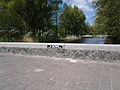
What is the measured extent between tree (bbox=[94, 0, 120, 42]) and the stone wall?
Result: 4.52 m

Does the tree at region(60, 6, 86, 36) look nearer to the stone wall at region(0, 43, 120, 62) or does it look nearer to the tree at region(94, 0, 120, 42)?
the tree at region(94, 0, 120, 42)

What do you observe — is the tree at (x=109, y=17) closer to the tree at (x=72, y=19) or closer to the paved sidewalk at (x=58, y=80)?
the paved sidewalk at (x=58, y=80)

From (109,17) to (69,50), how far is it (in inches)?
205

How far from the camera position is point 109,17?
9.90m

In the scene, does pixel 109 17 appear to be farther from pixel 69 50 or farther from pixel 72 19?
pixel 72 19

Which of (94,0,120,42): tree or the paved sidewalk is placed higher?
(94,0,120,42): tree

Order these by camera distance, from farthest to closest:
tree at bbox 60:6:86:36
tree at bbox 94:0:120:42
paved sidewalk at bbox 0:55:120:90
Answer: tree at bbox 60:6:86:36 < tree at bbox 94:0:120:42 < paved sidewalk at bbox 0:55:120:90

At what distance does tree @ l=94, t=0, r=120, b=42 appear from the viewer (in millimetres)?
9547

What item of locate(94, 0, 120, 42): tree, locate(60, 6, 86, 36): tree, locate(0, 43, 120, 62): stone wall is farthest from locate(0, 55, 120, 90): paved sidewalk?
locate(60, 6, 86, 36): tree

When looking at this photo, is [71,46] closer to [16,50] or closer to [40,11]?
[16,50]

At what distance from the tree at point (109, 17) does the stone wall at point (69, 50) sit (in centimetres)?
452

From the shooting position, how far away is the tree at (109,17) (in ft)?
31.3

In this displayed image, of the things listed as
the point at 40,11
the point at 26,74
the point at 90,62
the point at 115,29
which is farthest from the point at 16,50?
the point at 40,11

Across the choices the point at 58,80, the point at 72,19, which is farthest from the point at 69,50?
the point at 72,19
